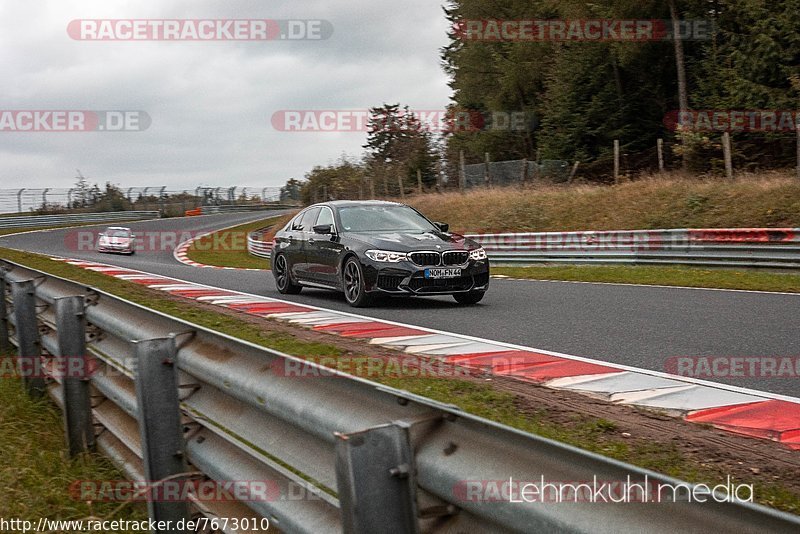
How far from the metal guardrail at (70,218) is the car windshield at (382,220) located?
154ft

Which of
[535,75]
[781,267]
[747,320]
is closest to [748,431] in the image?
[747,320]

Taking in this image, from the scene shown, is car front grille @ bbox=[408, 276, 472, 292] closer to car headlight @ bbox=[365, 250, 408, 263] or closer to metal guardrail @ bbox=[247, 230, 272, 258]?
car headlight @ bbox=[365, 250, 408, 263]

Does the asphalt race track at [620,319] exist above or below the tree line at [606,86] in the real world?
below

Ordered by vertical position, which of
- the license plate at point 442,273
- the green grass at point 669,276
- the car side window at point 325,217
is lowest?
the green grass at point 669,276

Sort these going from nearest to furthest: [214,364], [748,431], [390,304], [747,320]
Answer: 1. [214,364]
2. [748,431]
3. [747,320]
4. [390,304]

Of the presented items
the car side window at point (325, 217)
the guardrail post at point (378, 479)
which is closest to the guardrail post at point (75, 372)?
the guardrail post at point (378, 479)

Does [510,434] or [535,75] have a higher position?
[535,75]

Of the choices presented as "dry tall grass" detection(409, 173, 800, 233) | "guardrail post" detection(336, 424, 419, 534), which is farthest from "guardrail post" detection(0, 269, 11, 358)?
"dry tall grass" detection(409, 173, 800, 233)

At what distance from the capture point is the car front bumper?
462 inches

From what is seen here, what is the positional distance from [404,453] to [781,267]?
16.3 metres

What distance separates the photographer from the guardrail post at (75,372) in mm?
5387

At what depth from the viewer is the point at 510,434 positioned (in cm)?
184

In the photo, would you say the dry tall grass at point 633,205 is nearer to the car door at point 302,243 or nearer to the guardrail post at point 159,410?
the car door at point 302,243

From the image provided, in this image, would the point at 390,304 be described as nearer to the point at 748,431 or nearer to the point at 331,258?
the point at 331,258
